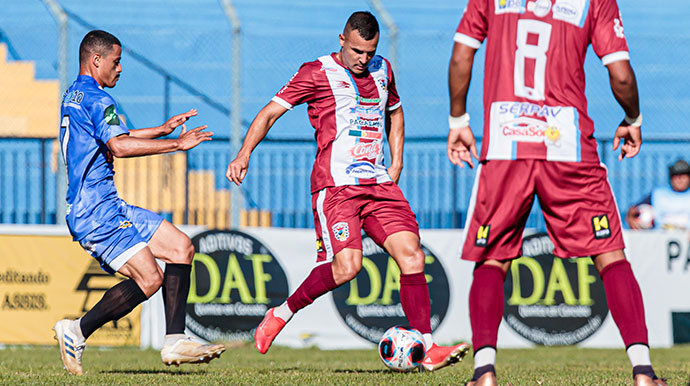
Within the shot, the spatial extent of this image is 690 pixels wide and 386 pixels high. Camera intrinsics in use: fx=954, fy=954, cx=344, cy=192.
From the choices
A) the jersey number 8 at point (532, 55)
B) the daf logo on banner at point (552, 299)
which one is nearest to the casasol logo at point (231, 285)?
the daf logo on banner at point (552, 299)

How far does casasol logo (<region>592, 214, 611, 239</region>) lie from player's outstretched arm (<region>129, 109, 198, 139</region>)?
265 cm

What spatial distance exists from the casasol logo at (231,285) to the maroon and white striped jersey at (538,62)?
5733 mm

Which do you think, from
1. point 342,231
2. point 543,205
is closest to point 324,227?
point 342,231

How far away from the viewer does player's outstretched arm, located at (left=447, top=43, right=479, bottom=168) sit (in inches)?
159

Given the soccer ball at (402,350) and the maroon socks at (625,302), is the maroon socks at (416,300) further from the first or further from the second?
the maroon socks at (625,302)

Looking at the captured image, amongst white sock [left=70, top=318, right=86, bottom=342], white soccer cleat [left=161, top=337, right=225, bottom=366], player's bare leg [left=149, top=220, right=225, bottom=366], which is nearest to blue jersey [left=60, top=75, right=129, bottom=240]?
player's bare leg [left=149, top=220, right=225, bottom=366]

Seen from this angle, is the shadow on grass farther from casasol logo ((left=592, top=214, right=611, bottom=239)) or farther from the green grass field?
casasol logo ((left=592, top=214, right=611, bottom=239))

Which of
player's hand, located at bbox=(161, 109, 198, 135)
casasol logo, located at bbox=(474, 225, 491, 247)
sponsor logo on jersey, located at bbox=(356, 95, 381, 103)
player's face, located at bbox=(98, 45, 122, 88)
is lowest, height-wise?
casasol logo, located at bbox=(474, 225, 491, 247)

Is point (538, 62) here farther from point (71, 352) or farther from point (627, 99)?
point (71, 352)

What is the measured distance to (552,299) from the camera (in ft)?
32.2

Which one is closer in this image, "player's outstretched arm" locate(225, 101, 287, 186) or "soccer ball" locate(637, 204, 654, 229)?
"player's outstretched arm" locate(225, 101, 287, 186)

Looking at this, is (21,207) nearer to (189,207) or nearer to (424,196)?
(189,207)

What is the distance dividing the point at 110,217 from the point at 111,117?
607 millimetres

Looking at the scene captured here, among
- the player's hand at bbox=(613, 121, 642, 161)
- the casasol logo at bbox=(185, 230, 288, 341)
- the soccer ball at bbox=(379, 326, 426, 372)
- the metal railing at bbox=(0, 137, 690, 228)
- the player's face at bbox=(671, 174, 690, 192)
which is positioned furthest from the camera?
the metal railing at bbox=(0, 137, 690, 228)
